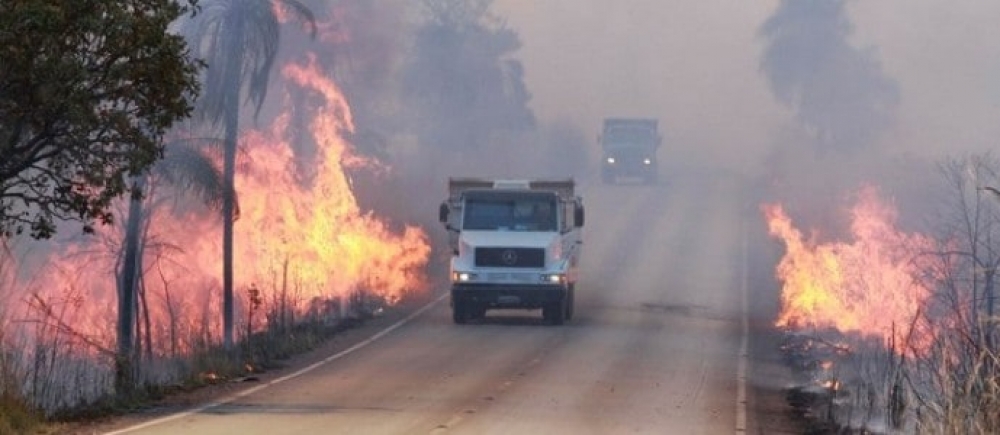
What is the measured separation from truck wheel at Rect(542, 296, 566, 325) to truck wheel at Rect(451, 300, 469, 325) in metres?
1.73

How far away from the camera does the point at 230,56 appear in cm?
3209

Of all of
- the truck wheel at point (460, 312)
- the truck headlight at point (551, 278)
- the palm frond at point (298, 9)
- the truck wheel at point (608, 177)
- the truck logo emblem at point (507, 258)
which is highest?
the palm frond at point (298, 9)

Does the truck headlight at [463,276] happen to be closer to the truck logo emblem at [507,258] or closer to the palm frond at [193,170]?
the truck logo emblem at [507,258]

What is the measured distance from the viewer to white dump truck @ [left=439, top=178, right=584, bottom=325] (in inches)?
1438

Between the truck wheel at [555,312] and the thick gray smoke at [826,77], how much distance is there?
53722 mm

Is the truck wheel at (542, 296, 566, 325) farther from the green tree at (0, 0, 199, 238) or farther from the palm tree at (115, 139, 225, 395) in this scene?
the green tree at (0, 0, 199, 238)

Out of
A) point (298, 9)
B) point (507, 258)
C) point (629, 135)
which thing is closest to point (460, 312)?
point (507, 258)

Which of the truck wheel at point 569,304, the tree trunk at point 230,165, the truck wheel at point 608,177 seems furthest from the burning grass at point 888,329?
the truck wheel at point 608,177

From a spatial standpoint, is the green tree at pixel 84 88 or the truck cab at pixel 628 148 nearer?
the green tree at pixel 84 88

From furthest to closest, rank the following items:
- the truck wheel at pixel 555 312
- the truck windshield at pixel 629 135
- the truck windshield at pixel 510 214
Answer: the truck windshield at pixel 629 135, the truck wheel at pixel 555 312, the truck windshield at pixel 510 214

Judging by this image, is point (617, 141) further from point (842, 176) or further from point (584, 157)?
point (584, 157)

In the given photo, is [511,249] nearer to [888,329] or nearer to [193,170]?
[888,329]

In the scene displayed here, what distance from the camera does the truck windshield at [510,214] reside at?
1452 inches

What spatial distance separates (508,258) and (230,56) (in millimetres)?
7989
